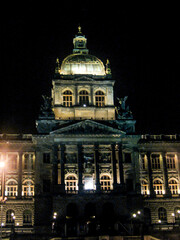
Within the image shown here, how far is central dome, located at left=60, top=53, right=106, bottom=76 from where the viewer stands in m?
77.2

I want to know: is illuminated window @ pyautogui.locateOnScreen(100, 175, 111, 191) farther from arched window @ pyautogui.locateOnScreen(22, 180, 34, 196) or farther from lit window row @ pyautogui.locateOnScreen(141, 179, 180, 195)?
arched window @ pyautogui.locateOnScreen(22, 180, 34, 196)

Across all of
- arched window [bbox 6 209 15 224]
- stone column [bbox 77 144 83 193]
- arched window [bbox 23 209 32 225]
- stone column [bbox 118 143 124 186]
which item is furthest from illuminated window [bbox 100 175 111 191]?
arched window [bbox 6 209 15 224]

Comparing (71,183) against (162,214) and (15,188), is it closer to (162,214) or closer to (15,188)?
(15,188)

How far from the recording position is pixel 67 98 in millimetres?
74375

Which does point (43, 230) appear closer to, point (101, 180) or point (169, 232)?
point (101, 180)

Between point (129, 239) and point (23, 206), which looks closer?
point (129, 239)

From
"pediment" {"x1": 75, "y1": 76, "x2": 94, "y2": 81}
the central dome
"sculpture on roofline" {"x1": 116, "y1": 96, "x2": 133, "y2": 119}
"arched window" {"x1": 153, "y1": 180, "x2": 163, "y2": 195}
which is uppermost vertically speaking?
the central dome

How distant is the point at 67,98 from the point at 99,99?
6.69 metres

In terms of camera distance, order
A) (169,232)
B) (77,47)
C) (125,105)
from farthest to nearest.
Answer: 1. (77,47)
2. (125,105)
3. (169,232)

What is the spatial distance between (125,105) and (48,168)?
19.8 metres

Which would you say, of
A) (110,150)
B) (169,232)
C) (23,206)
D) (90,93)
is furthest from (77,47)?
(169,232)

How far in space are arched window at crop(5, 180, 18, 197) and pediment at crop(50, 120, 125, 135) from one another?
13.5m

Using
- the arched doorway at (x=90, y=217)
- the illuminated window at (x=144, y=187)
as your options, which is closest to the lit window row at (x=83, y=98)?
the illuminated window at (x=144, y=187)

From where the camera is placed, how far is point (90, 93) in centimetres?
7475
